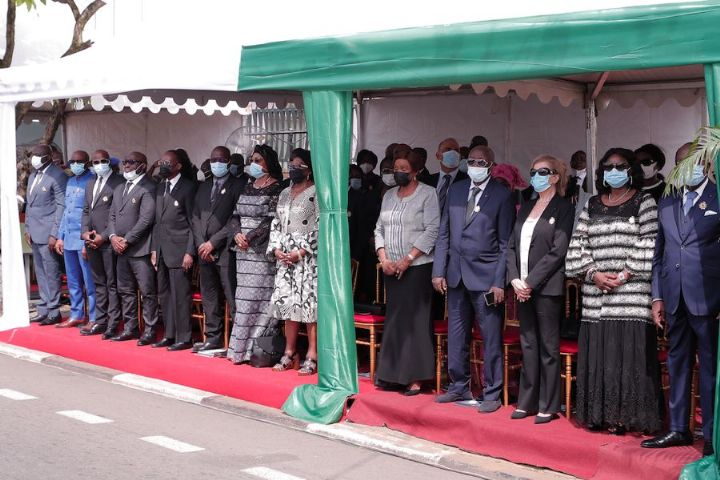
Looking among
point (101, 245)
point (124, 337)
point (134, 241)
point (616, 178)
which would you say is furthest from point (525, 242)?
point (101, 245)

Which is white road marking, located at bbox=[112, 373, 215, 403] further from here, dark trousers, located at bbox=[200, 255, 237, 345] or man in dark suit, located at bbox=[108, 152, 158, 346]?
man in dark suit, located at bbox=[108, 152, 158, 346]

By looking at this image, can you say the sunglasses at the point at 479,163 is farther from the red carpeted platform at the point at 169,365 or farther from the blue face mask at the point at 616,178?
the red carpeted platform at the point at 169,365

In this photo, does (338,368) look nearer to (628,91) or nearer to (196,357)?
(196,357)

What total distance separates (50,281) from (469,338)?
6121 mm

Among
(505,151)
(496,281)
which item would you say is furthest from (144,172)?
(496,281)

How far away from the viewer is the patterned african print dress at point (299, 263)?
8.85m

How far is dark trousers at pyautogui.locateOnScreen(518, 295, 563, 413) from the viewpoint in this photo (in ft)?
23.1

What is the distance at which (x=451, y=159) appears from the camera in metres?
9.56

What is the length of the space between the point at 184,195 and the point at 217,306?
1.15 meters

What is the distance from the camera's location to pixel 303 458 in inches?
271

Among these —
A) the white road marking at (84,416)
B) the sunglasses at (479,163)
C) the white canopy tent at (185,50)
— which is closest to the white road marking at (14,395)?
the white road marking at (84,416)

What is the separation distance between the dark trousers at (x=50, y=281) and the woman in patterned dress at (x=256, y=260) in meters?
3.39

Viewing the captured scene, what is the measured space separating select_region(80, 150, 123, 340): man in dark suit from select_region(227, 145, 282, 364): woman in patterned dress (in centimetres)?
219

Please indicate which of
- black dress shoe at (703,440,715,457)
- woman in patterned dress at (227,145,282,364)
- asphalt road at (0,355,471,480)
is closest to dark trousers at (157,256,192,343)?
woman in patterned dress at (227,145,282,364)
